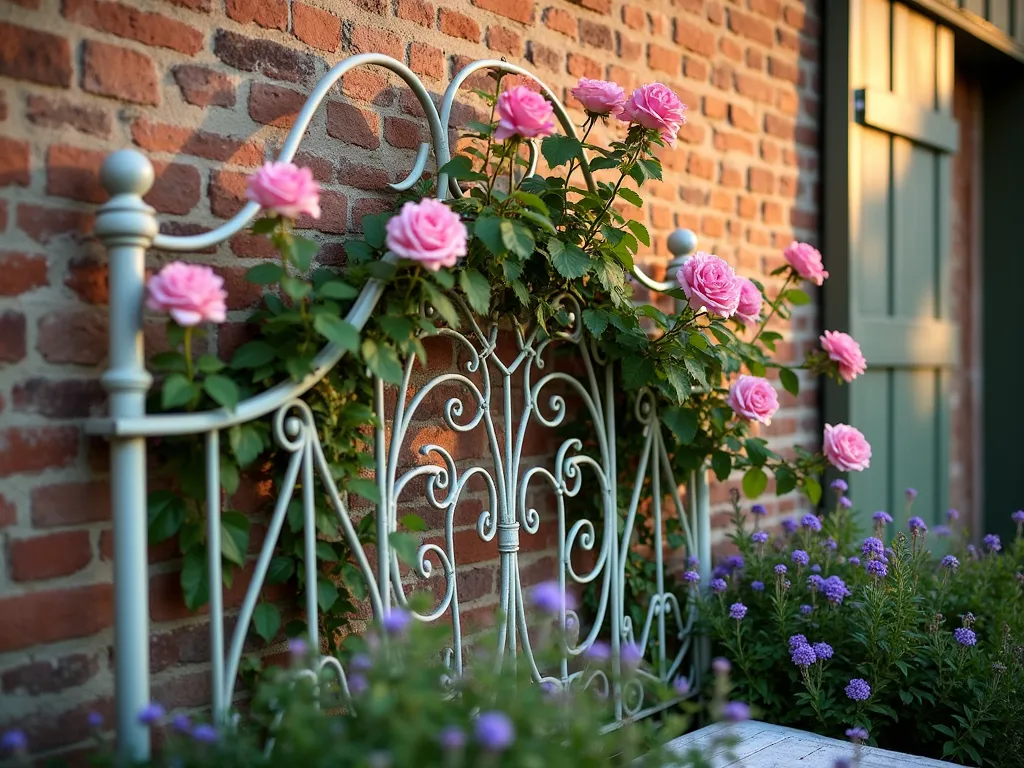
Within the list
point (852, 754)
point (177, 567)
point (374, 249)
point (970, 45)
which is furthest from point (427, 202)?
point (970, 45)

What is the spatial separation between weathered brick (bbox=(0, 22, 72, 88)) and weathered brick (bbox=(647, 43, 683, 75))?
1.45m

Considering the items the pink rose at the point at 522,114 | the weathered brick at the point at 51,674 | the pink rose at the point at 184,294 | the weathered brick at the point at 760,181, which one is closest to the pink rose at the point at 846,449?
the weathered brick at the point at 760,181

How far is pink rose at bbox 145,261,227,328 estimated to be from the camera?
129cm

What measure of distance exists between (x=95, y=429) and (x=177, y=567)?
0.89 feet

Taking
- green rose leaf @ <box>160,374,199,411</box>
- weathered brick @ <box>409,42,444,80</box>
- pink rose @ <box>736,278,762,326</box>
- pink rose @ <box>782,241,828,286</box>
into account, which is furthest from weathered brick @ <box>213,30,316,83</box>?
pink rose @ <box>782,241,828,286</box>

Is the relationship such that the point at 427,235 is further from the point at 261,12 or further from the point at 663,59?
the point at 663,59

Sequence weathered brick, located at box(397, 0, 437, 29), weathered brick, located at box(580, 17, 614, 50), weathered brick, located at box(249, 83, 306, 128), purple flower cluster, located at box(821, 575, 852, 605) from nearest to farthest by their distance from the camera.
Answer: weathered brick, located at box(249, 83, 306, 128) → weathered brick, located at box(397, 0, 437, 29) → purple flower cluster, located at box(821, 575, 852, 605) → weathered brick, located at box(580, 17, 614, 50)

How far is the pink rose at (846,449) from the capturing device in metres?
2.25

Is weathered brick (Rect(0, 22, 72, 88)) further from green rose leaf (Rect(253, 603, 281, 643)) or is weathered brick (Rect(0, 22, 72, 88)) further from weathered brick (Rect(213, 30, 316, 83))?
green rose leaf (Rect(253, 603, 281, 643))

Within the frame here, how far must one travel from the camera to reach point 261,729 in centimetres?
152

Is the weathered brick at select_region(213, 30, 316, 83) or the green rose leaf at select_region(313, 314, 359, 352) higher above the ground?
the weathered brick at select_region(213, 30, 316, 83)

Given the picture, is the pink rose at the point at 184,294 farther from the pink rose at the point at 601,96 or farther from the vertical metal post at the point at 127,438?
the pink rose at the point at 601,96

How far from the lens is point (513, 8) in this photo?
2.05 metres

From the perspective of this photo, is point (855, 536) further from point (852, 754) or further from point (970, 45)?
point (970, 45)
